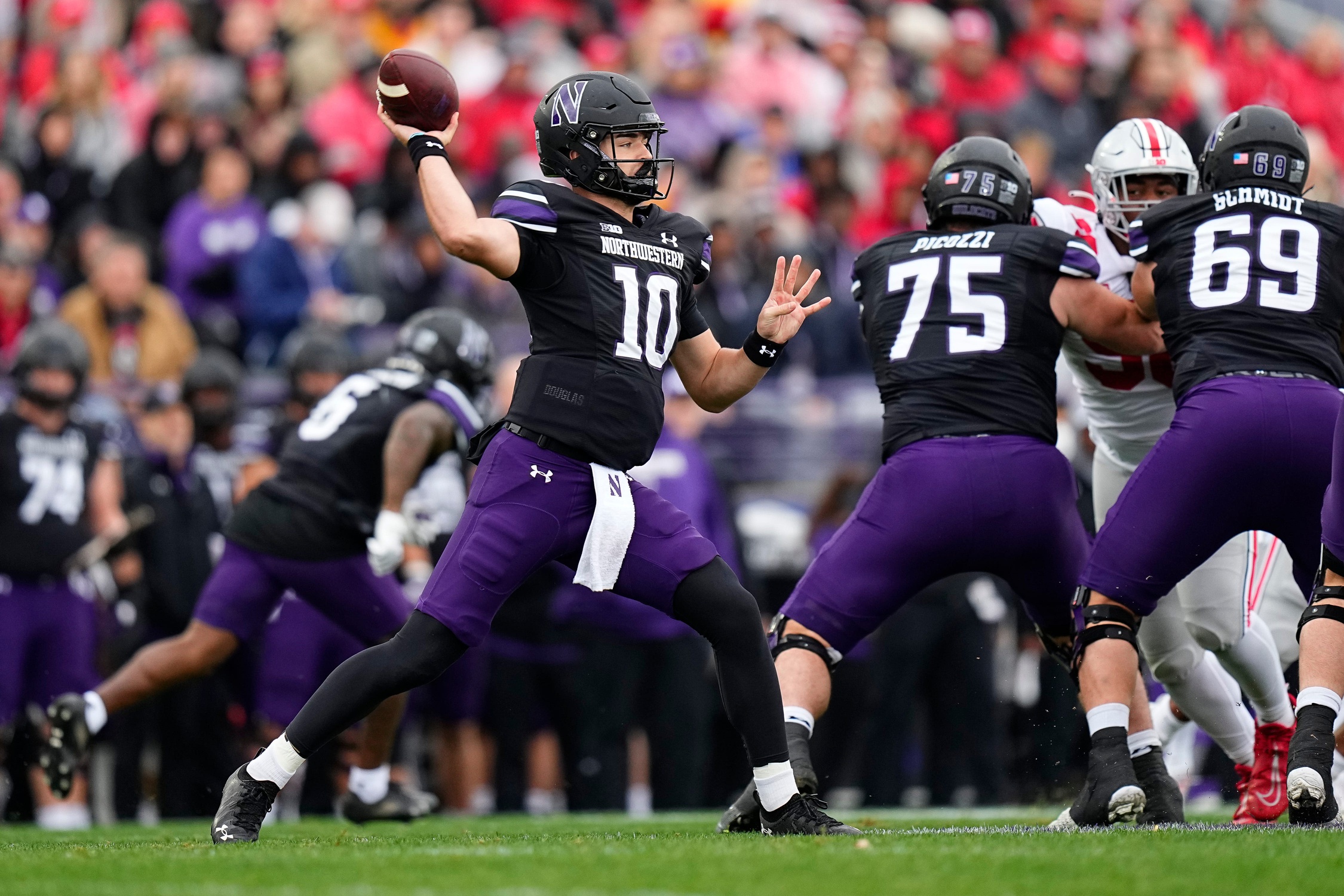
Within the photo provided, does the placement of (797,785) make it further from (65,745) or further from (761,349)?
(65,745)

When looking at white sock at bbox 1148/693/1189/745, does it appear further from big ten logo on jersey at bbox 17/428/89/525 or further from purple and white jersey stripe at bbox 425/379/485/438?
big ten logo on jersey at bbox 17/428/89/525

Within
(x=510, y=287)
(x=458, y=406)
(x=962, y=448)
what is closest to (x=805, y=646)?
(x=962, y=448)

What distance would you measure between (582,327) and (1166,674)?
251cm

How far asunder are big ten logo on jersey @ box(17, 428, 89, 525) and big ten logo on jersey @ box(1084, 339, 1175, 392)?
5.05 metres

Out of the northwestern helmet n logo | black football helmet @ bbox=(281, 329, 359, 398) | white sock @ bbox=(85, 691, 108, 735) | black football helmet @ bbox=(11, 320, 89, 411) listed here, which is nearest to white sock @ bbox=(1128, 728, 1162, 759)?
the northwestern helmet n logo

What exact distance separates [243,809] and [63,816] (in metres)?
3.57

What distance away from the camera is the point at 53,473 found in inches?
355

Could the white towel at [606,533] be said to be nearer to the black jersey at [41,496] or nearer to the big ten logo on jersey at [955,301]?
the big ten logo on jersey at [955,301]

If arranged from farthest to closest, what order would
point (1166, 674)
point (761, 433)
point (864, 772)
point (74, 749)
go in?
point (761, 433)
point (864, 772)
point (74, 749)
point (1166, 674)

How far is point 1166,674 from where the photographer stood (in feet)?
21.0

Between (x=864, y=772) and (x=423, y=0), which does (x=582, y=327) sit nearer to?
(x=864, y=772)

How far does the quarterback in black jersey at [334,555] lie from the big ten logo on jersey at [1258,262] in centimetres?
306

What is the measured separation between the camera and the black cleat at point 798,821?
5.35 m

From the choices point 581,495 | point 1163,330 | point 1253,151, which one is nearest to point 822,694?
point 581,495
